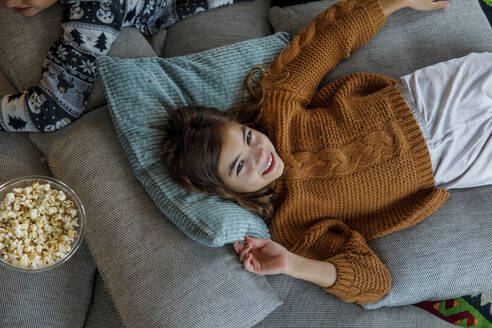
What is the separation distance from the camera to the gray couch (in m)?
1.08

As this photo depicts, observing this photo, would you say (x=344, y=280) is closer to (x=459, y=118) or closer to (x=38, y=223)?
(x=459, y=118)

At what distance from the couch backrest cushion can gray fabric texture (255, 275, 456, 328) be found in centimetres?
21

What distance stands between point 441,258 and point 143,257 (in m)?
0.86

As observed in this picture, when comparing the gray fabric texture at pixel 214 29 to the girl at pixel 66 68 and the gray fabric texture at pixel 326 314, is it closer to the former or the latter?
the girl at pixel 66 68

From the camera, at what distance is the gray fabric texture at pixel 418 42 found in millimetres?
1393

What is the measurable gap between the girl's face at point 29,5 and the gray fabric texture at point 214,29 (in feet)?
1.40

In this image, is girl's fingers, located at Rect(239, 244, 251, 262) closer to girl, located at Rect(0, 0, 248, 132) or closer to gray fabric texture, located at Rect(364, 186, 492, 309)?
gray fabric texture, located at Rect(364, 186, 492, 309)

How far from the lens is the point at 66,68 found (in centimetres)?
123

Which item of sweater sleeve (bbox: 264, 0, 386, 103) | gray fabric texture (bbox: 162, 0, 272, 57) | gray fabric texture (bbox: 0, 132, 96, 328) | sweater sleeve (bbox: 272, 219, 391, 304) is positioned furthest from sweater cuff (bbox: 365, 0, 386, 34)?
gray fabric texture (bbox: 0, 132, 96, 328)

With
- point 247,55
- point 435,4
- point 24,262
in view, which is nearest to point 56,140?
point 24,262

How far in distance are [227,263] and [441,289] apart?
64 cm

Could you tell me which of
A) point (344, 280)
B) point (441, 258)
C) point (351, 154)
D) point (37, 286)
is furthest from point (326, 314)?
point (37, 286)

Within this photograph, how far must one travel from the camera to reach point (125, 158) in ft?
4.05

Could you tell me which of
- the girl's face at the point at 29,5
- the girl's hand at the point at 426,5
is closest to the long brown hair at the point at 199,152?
the girl's face at the point at 29,5
